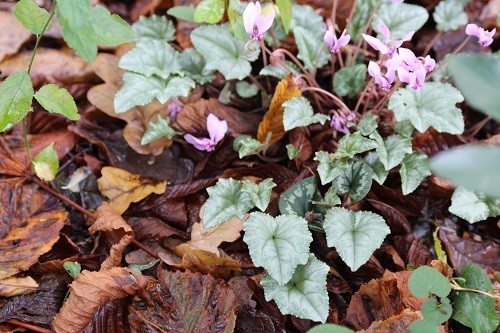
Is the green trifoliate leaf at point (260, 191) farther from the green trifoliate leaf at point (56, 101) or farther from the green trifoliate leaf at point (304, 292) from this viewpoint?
the green trifoliate leaf at point (56, 101)

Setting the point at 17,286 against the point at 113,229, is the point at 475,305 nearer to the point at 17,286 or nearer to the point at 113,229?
the point at 113,229

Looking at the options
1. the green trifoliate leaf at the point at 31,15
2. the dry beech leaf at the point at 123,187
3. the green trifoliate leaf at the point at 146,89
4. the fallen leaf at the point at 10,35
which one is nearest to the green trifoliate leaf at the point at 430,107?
the green trifoliate leaf at the point at 146,89

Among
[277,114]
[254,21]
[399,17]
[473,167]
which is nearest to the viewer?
[473,167]

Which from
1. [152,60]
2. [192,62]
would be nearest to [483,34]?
[192,62]

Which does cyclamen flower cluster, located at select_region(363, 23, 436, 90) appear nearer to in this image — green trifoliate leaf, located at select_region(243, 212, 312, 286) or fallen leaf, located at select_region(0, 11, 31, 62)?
green trifoliate leaf, located at select_region(243, 212, 312, 286)

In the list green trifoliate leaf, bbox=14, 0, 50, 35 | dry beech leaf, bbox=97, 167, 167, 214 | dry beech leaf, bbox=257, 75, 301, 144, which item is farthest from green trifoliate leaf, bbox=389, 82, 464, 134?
green trifoliate leaf, bbox=14, 0, 50, 35

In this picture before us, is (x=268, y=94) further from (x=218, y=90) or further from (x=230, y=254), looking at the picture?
(x=230, y=254)

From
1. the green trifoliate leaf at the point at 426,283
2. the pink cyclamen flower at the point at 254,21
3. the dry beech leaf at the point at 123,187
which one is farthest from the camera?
the dry beech leaf at the point at 123,187
